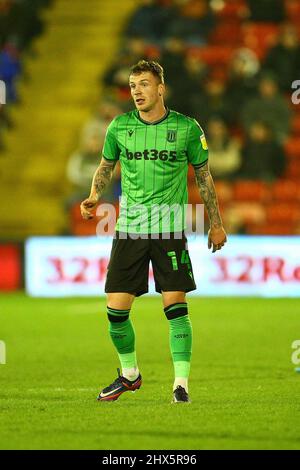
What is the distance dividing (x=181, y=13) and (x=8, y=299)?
6.98 m

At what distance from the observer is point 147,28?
20312 millimetres

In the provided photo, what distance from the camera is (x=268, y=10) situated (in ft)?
67.7

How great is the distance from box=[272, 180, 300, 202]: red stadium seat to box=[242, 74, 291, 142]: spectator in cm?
80

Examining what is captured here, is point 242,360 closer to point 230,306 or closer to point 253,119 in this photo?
point 230,306

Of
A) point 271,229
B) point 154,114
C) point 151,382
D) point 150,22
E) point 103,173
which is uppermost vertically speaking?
point 150,22

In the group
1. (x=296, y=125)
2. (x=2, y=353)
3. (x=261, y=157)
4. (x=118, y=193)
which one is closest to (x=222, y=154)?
(x=261, y=157)

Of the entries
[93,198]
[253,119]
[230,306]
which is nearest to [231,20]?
[253,119]

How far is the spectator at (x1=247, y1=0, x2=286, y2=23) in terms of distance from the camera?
20.5m

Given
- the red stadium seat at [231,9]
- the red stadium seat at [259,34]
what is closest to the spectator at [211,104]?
the red stadium seat at [259,34]

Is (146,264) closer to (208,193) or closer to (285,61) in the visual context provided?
(208,193)

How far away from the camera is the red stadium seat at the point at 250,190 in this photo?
1742 cm

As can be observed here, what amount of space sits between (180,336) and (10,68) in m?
13.0

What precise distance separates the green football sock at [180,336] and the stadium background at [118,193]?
0.25 metres

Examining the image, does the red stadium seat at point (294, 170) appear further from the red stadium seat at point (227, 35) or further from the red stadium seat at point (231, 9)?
the red stadium seat at point (231, 9)
